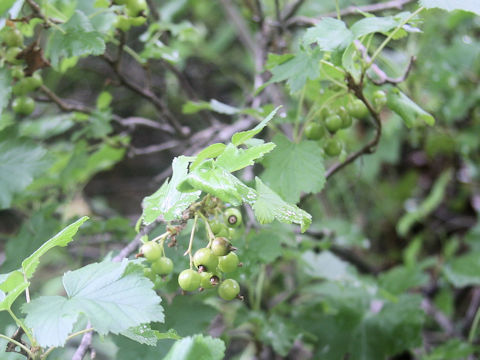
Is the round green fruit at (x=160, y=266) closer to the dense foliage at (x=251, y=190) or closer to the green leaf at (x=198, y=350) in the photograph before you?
the dense foliage at (x=251, y=190)

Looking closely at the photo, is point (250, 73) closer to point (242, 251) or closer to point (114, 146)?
point (114, 146)

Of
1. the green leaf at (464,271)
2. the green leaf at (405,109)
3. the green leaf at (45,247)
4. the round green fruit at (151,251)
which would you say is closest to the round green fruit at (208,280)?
the round green fruit at (151,251)

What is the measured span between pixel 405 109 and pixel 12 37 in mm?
995

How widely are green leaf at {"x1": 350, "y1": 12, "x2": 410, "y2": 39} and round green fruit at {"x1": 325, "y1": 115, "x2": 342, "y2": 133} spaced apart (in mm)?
212

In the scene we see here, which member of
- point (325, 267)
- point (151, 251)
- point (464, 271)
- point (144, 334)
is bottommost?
point (464, 271)

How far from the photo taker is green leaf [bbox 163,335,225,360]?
27.4 inches

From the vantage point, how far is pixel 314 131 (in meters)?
1.13

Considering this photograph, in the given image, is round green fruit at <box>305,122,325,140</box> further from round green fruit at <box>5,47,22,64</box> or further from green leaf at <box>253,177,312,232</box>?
round green fruit at <box>5,47,22,64</box>

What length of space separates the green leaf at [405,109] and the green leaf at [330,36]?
240mm

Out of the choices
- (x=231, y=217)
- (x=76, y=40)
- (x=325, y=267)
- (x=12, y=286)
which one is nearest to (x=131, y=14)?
(x=76, y=40)

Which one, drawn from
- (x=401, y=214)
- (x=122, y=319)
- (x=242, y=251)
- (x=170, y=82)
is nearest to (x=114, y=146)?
(x=242, y=251)

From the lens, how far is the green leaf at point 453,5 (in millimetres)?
869

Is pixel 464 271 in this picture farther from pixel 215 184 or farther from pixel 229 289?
pixel 215 184

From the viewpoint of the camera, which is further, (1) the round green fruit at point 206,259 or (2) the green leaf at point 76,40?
(2) the green leaf at point 76,40
